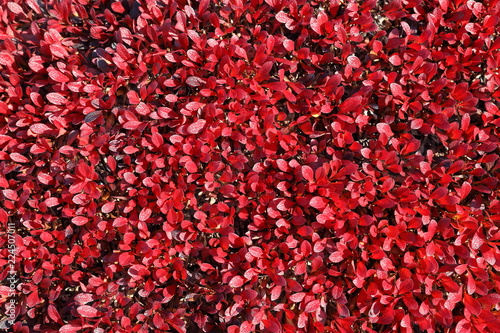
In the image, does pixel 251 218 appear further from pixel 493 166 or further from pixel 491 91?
pixel 491 91

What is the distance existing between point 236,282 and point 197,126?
28.3 inches

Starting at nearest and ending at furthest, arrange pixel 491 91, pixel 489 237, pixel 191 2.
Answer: pixel 489 237 < pixel 491 91 < pixel 191 2

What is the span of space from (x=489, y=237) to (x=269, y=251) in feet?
3.18

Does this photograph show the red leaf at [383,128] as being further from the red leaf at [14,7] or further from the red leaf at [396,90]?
the red leaf at [14,7]

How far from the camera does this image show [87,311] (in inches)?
68.2

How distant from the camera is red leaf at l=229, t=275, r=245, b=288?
5.53ft

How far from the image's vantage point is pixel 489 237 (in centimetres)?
169

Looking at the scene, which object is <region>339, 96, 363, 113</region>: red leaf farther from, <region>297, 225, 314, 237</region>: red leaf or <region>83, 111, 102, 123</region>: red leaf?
<region>83, 111, 102, 123</region>: red leaf

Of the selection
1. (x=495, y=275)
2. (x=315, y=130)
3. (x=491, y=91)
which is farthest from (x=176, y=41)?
(x=495, y=275)

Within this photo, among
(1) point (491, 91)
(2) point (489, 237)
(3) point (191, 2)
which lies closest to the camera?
(2) point (489, 237)

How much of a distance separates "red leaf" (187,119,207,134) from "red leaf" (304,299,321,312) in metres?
0.91

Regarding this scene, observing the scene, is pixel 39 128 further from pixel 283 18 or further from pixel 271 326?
pixel 271 326

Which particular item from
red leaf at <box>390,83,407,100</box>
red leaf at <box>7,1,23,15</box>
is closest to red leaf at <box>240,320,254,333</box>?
red leaf at <box>390,83,407,100</box>

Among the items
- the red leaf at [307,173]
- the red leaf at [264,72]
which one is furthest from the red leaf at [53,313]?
the red leaf at [264,72]
